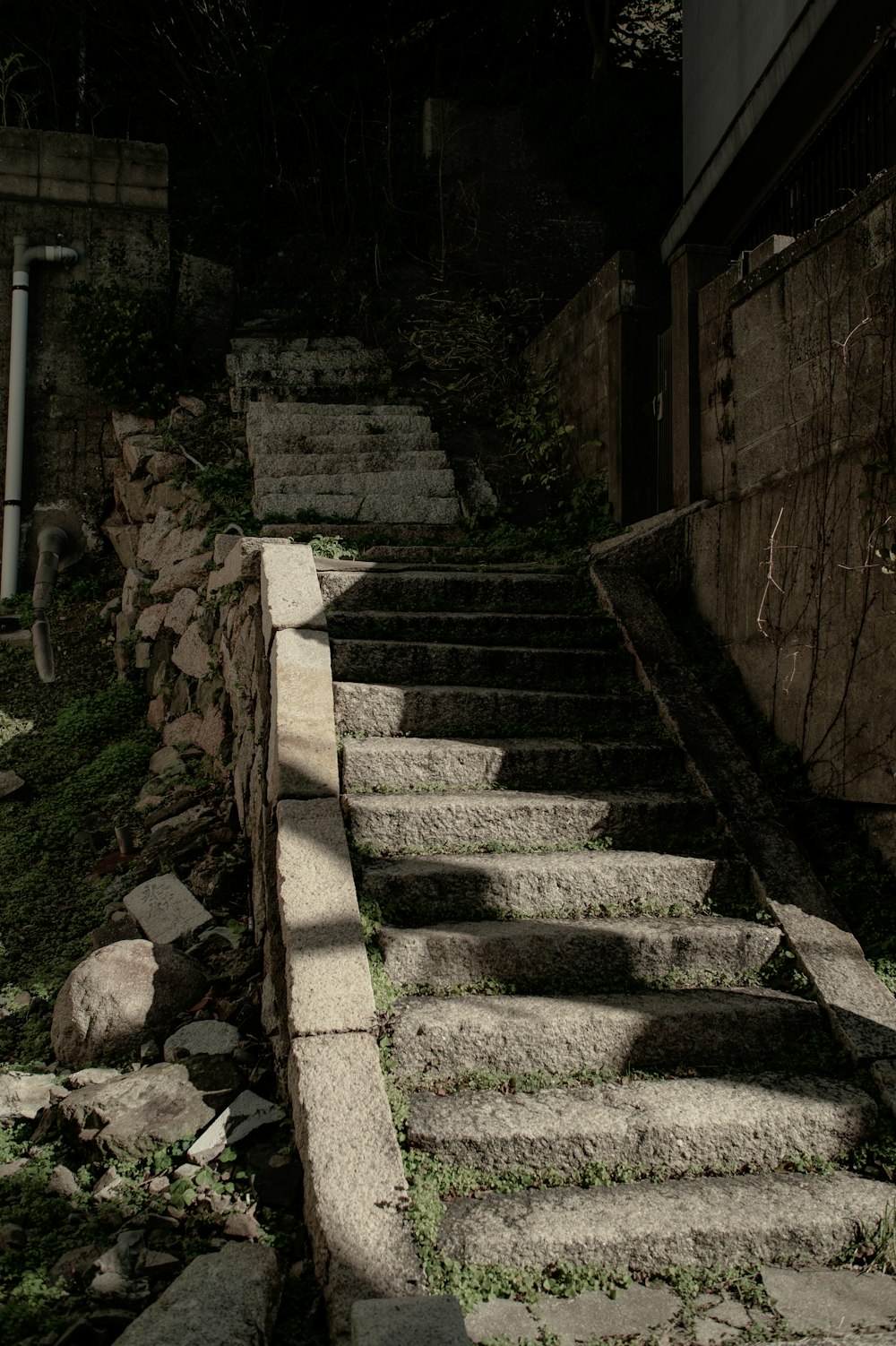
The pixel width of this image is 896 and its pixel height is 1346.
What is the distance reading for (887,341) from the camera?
14.5 feet

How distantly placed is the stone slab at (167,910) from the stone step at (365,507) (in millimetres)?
3003

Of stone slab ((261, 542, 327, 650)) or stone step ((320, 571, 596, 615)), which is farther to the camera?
stone step ((320, 571, 596, 615))

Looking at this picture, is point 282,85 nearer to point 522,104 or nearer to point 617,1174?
point 522,104

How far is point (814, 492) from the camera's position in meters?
4.91

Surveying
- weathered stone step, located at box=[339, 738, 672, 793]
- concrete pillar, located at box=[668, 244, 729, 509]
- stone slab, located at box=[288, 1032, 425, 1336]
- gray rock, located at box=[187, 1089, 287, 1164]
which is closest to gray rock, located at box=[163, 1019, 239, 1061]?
gray rock, located at box=[187, 1089, 287, 1164]

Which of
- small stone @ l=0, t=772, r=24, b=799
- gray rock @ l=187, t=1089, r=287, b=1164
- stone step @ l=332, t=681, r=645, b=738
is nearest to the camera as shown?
gray rock @ l=187, t=1089, r=287, b=1164

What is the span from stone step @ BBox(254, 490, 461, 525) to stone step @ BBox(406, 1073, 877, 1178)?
4.66 metres

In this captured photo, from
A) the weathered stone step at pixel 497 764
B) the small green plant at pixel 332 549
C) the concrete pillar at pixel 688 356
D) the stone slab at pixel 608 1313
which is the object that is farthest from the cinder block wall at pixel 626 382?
the stone slab at pixel 608 1313

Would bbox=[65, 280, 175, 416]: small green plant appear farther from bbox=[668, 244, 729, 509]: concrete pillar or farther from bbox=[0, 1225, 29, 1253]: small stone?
bbox=[0, 1225, 29, 1253]: small stone

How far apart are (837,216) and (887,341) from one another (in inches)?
29.3

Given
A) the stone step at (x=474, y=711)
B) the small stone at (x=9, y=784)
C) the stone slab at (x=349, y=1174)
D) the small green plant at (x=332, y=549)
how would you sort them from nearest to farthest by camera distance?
the stone slab at (x=349, y=1174) < the stone step at (x=474, y=711) < the small stone at (x=9, y=784) < the small green plant at (x=332, y=549)

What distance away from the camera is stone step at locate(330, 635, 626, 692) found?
5.20 m

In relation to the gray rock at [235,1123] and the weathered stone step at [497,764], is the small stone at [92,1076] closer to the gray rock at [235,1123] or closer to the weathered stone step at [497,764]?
the gray rock at [235,1123]

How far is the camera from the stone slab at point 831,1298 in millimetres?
2779
